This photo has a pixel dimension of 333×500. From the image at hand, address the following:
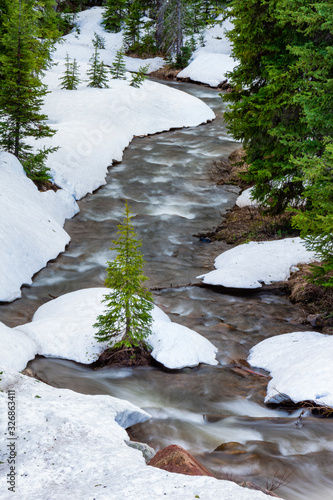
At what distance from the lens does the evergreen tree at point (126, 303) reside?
673 cm

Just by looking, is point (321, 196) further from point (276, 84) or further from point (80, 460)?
point (80, 460)

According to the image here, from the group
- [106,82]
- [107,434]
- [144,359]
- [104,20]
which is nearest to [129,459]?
[107,434]

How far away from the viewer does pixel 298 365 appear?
6559 mm

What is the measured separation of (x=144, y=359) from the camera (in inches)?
284

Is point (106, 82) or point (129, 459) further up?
point (106, 82)

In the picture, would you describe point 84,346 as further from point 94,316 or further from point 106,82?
point 106,82

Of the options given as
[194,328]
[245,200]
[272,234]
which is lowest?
[194,328]

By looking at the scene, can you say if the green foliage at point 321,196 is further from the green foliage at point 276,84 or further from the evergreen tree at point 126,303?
the evergreen tree at point 126,303

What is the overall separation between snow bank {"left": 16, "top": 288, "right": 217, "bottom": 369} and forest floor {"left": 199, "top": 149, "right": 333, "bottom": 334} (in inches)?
105

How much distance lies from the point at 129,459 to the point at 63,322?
440cm

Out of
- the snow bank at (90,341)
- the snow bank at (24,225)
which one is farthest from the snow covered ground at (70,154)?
the snow bank at (90,341)

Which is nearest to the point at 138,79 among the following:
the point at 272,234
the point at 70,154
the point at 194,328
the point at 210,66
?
the point at 70,154

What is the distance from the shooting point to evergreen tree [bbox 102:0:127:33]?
157ft

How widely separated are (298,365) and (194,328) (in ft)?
8.60
